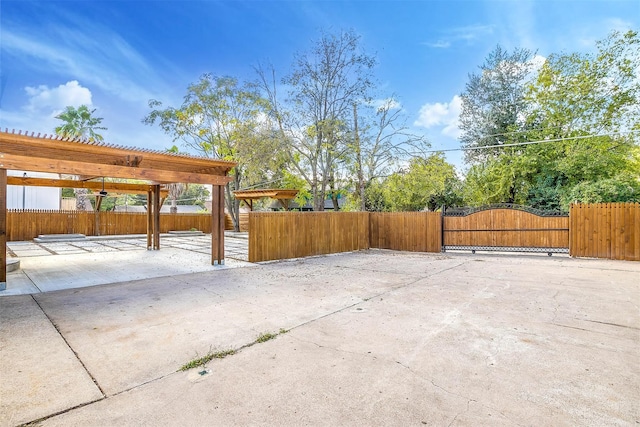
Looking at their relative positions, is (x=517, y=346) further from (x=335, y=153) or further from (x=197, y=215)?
(x=197, y=215)

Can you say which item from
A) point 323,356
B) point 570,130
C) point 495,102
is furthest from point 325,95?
point 323,356

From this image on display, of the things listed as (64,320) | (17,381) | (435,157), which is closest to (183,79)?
(435,157)

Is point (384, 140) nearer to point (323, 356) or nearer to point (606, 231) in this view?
point (606, 231)

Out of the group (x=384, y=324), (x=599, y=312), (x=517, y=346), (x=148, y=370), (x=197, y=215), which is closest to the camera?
(x=148, y=370)

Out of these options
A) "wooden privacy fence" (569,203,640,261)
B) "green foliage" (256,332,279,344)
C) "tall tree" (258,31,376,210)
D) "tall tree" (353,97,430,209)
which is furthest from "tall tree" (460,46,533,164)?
"green foliage" (256,332,279,344)

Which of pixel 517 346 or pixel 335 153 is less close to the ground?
pixel 335 153

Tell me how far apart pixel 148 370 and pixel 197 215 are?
21.0m

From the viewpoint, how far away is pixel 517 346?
120 inches

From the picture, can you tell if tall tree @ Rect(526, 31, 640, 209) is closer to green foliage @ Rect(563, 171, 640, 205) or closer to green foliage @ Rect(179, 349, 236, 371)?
green foliage @ Rect(563, 171, 640, 205)

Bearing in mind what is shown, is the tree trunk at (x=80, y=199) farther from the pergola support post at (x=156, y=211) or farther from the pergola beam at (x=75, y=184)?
the pergola support post at (x=156, y=211)

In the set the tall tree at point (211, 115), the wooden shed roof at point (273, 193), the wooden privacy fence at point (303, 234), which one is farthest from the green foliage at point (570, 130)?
the tall tree at point (211, 115)

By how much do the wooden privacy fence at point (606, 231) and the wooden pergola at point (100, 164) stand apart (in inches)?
404

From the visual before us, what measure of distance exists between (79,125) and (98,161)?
1936 cm

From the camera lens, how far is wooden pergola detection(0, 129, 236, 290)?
542cm
